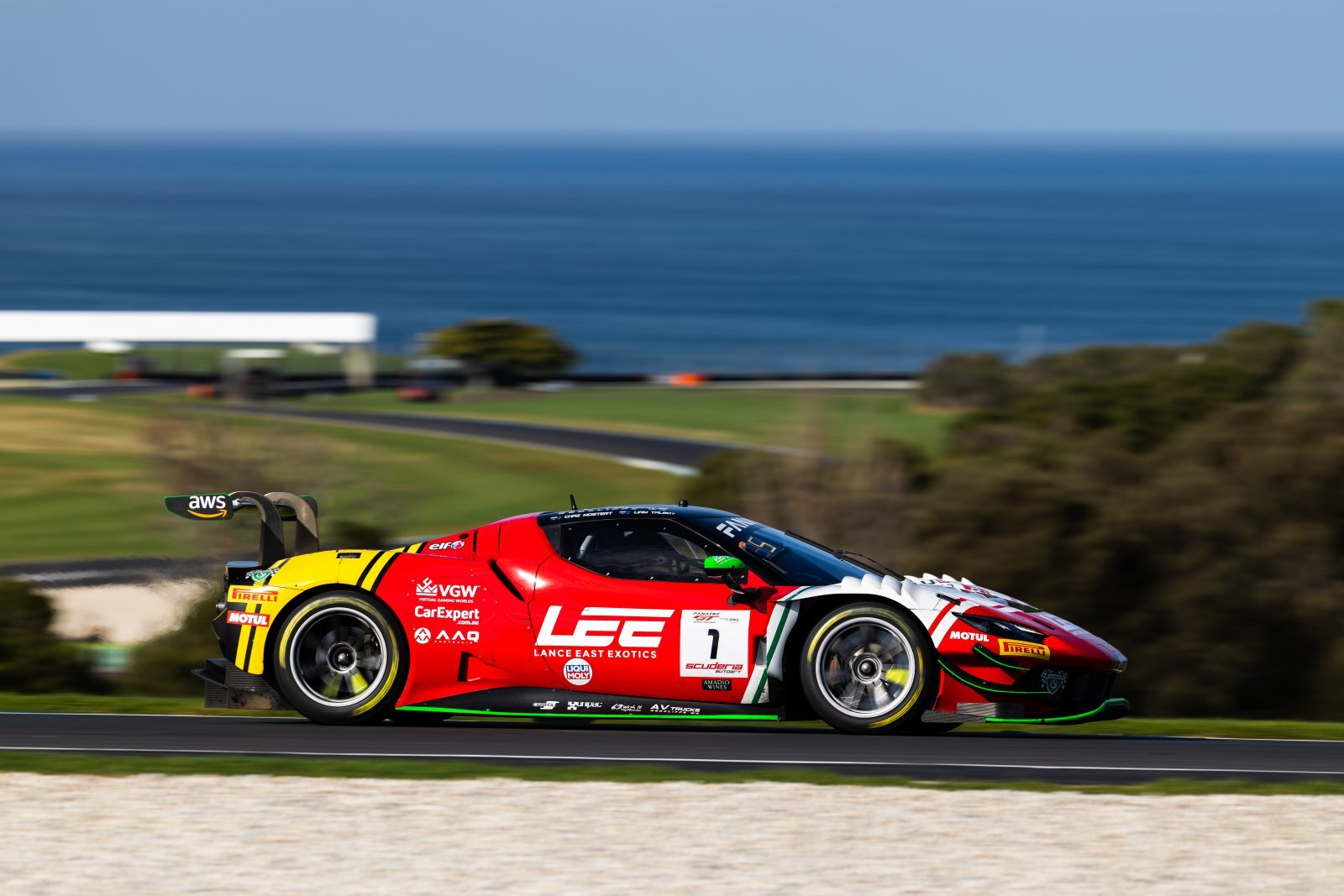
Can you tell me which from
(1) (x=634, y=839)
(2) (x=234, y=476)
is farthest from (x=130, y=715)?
(2) (x=234, y=476)

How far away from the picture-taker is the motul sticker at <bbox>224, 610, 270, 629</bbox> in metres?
9.94

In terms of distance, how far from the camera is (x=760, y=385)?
55844mm

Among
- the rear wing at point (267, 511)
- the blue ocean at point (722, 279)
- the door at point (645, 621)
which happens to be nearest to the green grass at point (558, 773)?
the door at point (645, 621)

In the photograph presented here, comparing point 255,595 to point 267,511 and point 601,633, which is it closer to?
point 267,511

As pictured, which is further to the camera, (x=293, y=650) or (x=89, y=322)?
(x=89, y=322)

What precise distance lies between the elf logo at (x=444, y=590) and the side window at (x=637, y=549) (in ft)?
1.89

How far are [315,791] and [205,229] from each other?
177 meters

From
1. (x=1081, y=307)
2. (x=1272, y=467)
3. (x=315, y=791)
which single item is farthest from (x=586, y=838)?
(x=1081, y=307)

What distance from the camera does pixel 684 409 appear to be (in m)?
49.5

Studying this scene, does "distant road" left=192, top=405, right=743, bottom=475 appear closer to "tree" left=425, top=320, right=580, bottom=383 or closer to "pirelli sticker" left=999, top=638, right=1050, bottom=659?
"tree" left=425, top=320, right=580, bottom=383

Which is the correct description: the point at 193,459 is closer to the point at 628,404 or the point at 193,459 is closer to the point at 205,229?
the point at 628,404

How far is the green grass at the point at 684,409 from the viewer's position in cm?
4134

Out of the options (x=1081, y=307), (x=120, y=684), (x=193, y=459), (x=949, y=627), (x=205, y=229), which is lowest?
(x=120, y=684)

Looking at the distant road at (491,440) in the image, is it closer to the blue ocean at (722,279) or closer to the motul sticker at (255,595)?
the blue ocean at (722,279)
